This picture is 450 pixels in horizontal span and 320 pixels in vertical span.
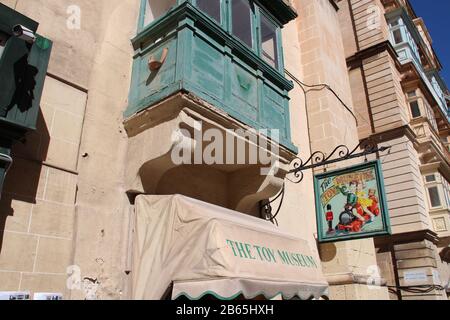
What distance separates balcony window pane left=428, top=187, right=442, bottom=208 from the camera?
50.7ft

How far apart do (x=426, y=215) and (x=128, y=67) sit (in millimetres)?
13325

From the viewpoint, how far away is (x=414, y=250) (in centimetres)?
1376

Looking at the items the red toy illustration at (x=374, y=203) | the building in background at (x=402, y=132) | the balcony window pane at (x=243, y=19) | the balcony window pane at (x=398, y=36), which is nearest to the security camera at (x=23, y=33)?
the balcony window pane at (x=243, y=19)

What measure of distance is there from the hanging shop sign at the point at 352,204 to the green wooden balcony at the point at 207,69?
1306 mm

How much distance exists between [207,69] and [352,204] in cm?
362

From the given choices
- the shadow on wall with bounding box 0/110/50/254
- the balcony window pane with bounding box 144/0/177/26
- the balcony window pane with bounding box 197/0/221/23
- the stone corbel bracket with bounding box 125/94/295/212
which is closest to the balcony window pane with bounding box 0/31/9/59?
the shadow on wall with bounding box 0/110/50/254

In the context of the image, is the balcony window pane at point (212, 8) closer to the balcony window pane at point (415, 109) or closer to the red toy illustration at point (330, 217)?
the red toy illustration at point (330, 217)

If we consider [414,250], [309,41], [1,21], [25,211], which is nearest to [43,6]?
[1,21]

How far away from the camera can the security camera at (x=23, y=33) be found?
12.4 feet

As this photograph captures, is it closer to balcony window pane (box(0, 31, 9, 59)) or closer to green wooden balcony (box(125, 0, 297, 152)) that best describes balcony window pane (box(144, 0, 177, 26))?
green wooden balcony (box(125, 0, 297, 152))

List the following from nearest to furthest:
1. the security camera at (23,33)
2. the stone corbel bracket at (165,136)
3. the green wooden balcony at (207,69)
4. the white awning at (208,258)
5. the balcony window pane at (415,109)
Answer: the security camera at (23,33), the white awning at (208,258), the stone corbel bracket at (165,136), the green wooden balcony at (207,69), the balcony window pane at (415,109)

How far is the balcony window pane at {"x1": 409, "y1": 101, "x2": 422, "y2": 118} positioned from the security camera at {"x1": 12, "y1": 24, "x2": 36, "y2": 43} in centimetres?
1662

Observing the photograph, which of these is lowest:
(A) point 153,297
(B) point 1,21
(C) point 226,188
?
(A) point 153,297

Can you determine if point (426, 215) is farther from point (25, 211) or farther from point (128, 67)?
point (25, 211)
